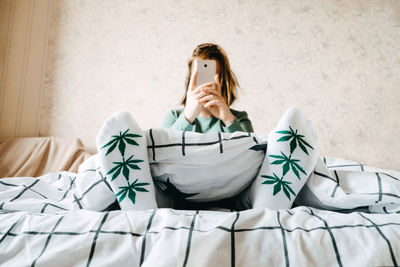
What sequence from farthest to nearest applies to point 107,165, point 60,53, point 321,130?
point 60,53, point 321,130, point 107,165

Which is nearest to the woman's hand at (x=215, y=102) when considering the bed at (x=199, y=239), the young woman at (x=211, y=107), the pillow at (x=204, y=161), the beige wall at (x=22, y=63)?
the young woman at (x=211, y=107)

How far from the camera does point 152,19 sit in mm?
1674

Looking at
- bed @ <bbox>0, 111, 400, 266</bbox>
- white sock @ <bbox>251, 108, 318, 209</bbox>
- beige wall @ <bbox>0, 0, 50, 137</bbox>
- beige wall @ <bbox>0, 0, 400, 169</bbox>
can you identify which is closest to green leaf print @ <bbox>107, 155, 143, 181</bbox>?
bed @ <bbox>0, 111, 400, 266</bbox>

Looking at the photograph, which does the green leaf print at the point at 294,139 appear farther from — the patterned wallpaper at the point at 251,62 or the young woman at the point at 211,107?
the patterned wallpaper at the point at 251,62

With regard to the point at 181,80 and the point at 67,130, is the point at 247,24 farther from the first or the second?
the point at 67,130

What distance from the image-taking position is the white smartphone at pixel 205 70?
1050 millimetres

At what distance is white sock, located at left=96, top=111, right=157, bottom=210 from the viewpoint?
0.47 meters

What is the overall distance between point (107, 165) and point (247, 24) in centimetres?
141

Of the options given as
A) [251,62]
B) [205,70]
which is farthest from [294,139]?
[251,62]

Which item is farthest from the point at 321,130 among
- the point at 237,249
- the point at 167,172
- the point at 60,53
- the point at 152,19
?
the point at 60,53

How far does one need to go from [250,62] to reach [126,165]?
130 centimetres

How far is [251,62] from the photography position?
1.62 meters

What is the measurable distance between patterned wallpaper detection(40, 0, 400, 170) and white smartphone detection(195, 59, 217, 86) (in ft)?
1.95

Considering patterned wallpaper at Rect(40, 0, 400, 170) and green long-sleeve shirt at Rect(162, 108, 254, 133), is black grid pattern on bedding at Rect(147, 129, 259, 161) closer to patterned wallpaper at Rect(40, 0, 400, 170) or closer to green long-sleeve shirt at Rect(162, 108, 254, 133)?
green long-sleeve shirt at Rect(162, 108, 254, 133)
